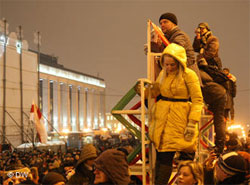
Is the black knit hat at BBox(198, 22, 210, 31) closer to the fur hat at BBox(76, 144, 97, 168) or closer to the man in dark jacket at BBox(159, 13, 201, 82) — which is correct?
the man in dark jacket at BBox(159, 13, 201, 82)

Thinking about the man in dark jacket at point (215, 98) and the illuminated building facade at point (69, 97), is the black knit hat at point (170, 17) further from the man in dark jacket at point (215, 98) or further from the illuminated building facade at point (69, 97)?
the illuminated building facade at point (69, 97)

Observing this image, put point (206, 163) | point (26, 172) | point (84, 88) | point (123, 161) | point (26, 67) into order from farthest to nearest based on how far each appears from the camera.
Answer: point (84, 88) → point (26, 67) → point (26, 172) → point (206, 163) → point (123, 161)

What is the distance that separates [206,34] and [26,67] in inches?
1147

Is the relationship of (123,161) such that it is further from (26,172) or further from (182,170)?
(26,172)

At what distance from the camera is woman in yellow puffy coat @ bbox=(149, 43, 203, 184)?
3.80m

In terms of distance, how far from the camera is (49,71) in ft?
162

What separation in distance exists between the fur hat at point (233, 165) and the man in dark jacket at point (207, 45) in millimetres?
3298

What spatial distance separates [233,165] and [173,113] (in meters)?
1.26

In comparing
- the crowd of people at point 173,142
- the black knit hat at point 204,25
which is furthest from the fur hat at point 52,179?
the black knit hat at point 204,25

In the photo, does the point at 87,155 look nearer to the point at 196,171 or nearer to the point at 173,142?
the point at 173,142

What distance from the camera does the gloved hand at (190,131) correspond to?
375 cm

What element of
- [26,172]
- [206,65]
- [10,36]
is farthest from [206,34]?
[10,36]

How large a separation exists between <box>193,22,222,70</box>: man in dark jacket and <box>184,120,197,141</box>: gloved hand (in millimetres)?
2325

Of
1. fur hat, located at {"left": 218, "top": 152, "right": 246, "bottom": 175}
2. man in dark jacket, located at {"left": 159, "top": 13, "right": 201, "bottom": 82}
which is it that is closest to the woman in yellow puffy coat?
man in dark jacket, located at {"left": 159, "top": 13, "right": 201, "bottom": 82}
